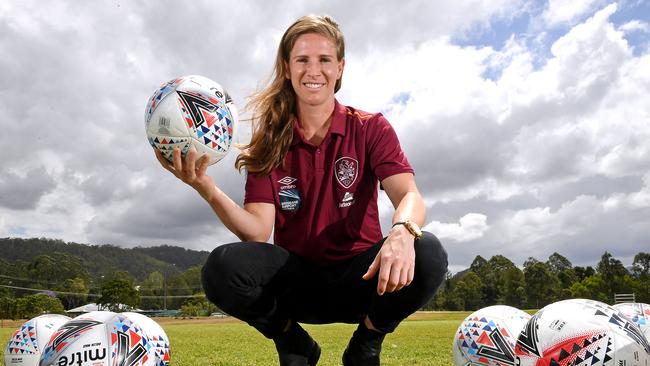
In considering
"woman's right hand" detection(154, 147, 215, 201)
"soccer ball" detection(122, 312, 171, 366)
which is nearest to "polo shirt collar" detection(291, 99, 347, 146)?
"woman's right hand" detection(154, 147, 215, 201)

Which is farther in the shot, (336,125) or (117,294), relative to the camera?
(117,294)

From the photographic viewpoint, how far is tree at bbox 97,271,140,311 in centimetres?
11350

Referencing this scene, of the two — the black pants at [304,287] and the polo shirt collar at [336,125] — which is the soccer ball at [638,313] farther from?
the polo shirt collar at [336,125]

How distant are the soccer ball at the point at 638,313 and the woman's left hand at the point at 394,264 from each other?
3235 millimetres

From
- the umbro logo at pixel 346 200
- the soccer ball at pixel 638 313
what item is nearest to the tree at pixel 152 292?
the soccer ball at pixel 638 313

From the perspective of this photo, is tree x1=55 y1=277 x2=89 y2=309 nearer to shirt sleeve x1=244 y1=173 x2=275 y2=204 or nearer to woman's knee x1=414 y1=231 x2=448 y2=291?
shirt sleeve x1=244 y1=173 x2=275 y2=204

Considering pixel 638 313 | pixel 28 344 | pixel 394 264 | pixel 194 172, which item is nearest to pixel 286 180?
pixel 194 172

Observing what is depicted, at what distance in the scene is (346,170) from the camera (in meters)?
4.93

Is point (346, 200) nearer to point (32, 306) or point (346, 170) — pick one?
point (346, 170)

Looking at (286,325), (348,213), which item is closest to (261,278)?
(286,325)

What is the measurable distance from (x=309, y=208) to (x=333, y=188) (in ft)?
0.89

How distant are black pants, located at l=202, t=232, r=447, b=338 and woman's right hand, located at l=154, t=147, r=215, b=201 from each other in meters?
0.49

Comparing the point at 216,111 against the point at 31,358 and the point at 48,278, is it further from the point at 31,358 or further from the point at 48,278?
the point at 48,278

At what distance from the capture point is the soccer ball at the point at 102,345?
4.62 m
